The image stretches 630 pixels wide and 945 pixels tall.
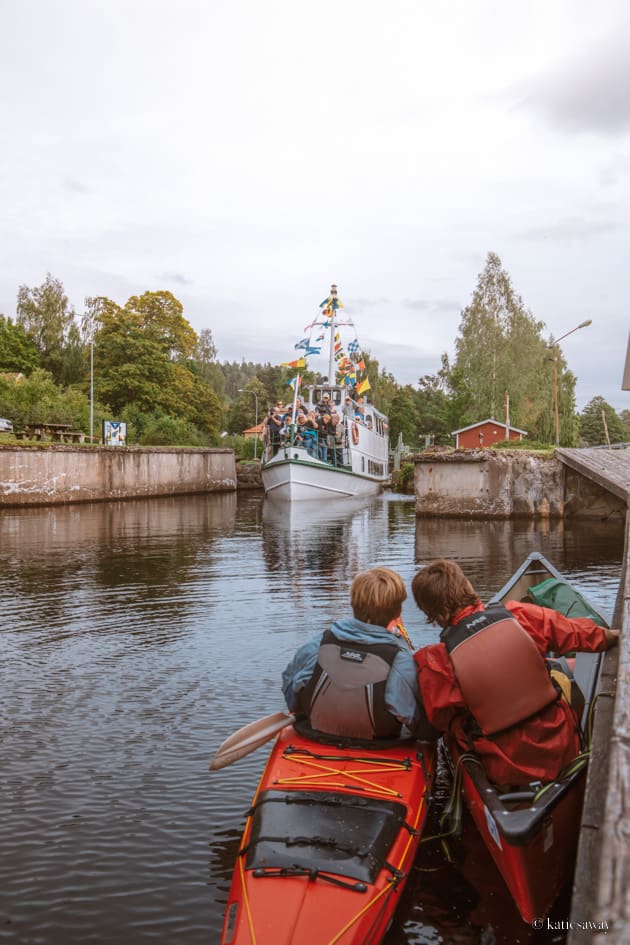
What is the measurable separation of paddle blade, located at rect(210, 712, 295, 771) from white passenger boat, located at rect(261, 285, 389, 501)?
28856 millimetres

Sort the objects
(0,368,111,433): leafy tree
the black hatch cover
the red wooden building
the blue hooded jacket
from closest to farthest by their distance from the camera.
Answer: the black hatch cover
the blue hooded jacket
(0,368,111,433): leafy tree
the red wooden building

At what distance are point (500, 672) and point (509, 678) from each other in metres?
0.05

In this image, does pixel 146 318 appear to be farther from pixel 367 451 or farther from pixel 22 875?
pixel 22 875

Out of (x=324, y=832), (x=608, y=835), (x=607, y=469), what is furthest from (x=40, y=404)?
(x=608, y=835)

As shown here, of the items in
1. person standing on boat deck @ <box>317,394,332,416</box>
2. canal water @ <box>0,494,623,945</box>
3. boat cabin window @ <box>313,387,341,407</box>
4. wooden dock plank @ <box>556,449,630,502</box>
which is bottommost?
canal water @ <box>0,494,623,945</box>

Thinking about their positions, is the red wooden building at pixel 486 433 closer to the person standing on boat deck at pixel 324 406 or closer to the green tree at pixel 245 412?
the person standing on boat deck at pixel 324 406

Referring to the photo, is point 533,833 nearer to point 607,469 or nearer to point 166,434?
point 607,469

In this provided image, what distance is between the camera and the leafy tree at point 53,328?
59812 millimetres

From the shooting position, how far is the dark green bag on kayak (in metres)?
7.14

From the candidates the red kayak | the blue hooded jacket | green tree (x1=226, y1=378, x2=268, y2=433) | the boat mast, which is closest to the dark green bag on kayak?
the blue hooded jacket

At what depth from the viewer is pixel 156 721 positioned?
660 centimetres

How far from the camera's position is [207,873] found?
4.34 m

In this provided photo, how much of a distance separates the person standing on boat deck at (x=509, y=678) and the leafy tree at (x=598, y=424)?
4397 inches

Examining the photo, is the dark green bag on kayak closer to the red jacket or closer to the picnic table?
the red jacket
